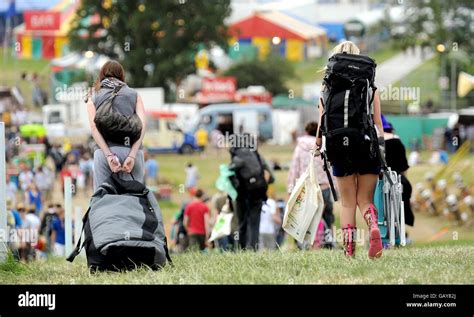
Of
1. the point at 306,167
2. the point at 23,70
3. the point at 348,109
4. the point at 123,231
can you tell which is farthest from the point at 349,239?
the point at 23,70

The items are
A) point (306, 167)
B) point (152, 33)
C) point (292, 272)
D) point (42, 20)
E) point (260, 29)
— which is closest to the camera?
point (292, 272)

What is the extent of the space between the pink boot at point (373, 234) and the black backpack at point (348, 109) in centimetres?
49

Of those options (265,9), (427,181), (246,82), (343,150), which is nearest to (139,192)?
(343,150)

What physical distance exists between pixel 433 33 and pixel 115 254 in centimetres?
6468

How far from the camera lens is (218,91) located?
231 ft

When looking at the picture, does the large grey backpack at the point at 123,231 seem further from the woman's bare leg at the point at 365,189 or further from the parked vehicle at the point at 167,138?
the parked vehicle at the point at 167,138

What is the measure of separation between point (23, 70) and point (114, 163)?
243 feet

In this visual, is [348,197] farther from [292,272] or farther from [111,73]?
[111,73]

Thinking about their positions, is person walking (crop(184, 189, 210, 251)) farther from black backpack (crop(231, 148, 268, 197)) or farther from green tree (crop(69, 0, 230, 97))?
green tree (crop(69, 0, 230, 97))

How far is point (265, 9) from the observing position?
8488cm

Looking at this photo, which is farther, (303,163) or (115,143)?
(303,163)

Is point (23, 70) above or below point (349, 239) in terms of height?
above

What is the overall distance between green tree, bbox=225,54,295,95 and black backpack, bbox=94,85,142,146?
67702mm
